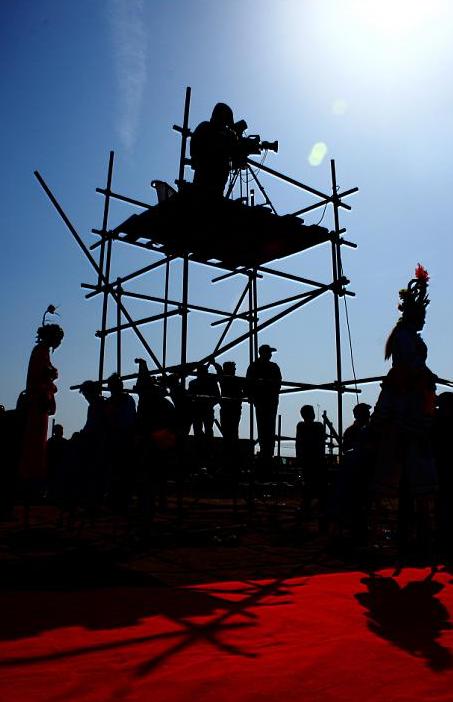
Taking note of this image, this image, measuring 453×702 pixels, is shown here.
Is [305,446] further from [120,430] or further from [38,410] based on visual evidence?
[38,410]

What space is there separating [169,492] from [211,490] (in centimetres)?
266

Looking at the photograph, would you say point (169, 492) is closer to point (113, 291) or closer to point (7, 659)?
point (113, 291)

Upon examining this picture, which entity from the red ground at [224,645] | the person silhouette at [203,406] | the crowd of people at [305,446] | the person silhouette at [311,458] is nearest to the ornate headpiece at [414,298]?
the crowd of people at [305,446]

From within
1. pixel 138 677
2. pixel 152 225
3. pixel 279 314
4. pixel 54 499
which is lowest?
pixel 138 677

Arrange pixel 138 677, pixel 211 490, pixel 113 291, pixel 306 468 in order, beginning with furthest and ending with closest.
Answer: pixel 211 490 < pixel 113 291 < pixel 306 468 < pixel 138 677

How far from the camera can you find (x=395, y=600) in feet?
12.8

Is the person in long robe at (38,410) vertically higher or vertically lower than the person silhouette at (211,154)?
lower

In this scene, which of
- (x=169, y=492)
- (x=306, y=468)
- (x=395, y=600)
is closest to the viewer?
(x=395, y=600)

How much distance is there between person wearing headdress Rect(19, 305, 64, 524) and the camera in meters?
6.83

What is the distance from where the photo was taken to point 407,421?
17.2 ft

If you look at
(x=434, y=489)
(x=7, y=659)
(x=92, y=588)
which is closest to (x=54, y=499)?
(x=92, y=588)

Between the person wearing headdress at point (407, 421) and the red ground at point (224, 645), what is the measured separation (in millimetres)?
1273

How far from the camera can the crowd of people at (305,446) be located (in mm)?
5312

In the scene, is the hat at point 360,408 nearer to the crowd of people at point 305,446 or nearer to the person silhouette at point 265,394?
the crowd of people at point 305,446
